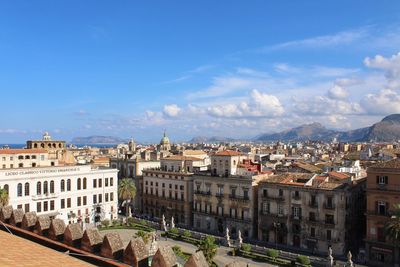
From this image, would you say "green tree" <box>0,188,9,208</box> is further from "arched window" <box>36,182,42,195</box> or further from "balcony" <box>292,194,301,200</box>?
"balcony" <box>292,194,301,200</box>

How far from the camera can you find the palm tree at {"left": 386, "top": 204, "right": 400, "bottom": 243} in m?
56.6

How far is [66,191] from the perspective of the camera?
83.5 meters

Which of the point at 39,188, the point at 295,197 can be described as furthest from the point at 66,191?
the point at 295,197

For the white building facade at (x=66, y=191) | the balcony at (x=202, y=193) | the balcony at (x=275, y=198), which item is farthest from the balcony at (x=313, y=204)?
the white building facade at (x=66, y=191)

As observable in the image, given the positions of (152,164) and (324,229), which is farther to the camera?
(152,164)

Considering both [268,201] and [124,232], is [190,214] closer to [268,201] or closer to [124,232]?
[124,232]

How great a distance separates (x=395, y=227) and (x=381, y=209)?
6.67m

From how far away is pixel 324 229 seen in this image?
69.8m

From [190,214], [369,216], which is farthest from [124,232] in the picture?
[369,216]

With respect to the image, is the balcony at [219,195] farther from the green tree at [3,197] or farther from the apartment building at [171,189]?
the green tree at [3,197]

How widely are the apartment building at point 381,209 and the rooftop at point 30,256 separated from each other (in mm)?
55272

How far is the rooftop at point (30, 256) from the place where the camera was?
14221 mm

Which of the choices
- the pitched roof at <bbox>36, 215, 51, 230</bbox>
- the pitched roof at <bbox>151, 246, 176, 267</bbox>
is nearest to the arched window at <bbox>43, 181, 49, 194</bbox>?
the pitched roof at <bbox>36, 215, 51, 230</bbox>

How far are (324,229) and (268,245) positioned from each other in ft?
36.2
